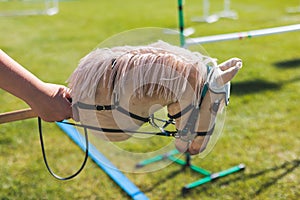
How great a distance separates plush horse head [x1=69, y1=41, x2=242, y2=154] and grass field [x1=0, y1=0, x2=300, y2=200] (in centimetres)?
137

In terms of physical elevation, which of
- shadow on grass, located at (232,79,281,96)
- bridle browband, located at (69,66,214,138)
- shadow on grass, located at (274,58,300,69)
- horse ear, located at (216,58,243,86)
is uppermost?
horse ear, located at (216,58,243,86)

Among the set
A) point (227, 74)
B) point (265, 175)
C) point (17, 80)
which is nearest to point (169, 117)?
point (227, 74)

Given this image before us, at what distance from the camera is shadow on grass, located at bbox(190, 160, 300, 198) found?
9.67 ft

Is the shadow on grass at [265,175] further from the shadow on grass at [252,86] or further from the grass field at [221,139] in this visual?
the shadow on grass at [252,86]

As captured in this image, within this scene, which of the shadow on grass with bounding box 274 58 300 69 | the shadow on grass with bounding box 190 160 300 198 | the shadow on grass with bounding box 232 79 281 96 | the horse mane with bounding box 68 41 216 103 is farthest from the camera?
the shadow on grass with bounding box 274 58 300 69

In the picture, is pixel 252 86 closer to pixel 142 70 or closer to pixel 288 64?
pixel 288 64

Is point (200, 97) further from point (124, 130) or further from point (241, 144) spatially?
point (241, 144)

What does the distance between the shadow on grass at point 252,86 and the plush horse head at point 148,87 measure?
3255mm

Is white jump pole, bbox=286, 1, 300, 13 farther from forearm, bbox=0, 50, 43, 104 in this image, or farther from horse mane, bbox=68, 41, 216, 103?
forearm, bbox=0, 50, 43, 104

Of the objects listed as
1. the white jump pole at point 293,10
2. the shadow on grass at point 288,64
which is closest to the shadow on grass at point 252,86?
the shadow on grass at point 288,64

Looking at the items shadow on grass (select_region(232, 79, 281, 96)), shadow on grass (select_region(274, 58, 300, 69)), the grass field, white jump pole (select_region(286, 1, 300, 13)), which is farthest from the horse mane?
white jump pole (select_region(286, 1, 300, 13))

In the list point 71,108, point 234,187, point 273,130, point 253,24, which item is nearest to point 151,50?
point 71,108

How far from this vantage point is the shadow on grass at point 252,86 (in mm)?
4875

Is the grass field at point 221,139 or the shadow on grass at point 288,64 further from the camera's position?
the shadow on grass at point 288,64
